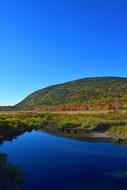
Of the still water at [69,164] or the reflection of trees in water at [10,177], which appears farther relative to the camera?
the still water at [69,164]

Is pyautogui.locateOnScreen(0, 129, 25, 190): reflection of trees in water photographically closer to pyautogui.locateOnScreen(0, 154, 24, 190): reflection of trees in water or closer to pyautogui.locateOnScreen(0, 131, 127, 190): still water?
pyautogui.locateOnScreen(0, 154, 24, 190): reflection of trees in water

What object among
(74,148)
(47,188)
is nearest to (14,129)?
(74,148)

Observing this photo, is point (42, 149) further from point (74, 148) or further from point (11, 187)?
point (11, 187)

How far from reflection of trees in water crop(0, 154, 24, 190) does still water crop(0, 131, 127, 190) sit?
2.01 feet

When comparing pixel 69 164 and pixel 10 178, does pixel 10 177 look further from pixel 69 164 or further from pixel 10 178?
pixel 69 164

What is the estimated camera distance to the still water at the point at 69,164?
1075 inches

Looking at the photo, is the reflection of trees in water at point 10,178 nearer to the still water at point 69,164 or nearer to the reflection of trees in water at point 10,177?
the reflection of trees in water at point 10,177

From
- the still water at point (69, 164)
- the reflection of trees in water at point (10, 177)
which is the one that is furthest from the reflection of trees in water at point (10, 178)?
the still water at point (69, 164)

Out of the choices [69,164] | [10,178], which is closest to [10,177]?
[10,178]

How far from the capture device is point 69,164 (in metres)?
34.2

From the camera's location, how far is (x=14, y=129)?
57.0 m

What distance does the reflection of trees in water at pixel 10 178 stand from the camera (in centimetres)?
2347

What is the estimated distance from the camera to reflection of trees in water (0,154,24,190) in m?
23.5

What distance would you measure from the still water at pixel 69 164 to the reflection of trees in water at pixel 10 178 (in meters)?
0.61
